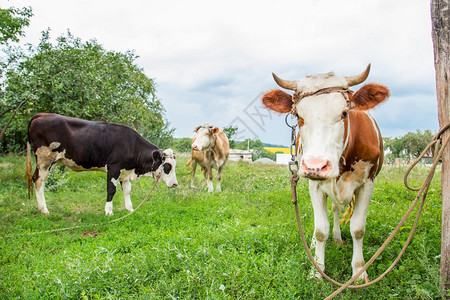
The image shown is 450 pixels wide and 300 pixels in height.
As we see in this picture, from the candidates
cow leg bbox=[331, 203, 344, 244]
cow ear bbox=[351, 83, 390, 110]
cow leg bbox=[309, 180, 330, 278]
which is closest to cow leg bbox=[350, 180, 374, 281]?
cow leg bbox=[309, 180, 330, 278]

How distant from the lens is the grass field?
3451 millimetres

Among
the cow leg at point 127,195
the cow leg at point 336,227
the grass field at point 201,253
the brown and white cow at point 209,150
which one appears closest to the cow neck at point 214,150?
the brown and white cow at point 209,150

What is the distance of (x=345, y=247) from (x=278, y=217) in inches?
74.1

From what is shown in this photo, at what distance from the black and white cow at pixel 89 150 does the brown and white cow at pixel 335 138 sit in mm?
5522

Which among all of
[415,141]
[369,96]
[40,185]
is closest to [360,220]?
[369,96]

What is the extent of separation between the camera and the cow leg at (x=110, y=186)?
8.07m

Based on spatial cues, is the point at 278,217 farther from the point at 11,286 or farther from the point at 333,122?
the point at 11,286

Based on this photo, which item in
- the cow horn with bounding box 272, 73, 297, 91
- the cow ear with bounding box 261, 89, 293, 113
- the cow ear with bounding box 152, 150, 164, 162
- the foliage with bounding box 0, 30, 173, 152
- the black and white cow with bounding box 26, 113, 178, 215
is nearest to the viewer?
the cow horn with bounding box 272, 73, 297, 91

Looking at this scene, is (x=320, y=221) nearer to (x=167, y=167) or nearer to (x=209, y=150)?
(x=167, y=167)

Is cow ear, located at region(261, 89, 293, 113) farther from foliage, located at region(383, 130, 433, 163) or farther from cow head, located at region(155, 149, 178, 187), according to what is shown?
foliage, located at region(383, 130, 433, 163)

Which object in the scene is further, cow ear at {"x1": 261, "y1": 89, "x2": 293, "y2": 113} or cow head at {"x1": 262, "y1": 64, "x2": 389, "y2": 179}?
cow ear at {"x1": 261, "y1": 89, "x2": 293, "y2": 113}

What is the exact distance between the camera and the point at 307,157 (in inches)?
116

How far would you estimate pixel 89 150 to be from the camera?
822 centimetres

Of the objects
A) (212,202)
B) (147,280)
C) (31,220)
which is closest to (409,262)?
(147,280)
